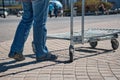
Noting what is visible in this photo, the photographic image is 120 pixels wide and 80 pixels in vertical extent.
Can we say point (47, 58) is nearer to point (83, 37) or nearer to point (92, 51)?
point (83, 37)

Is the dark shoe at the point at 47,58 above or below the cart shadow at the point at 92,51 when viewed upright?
above

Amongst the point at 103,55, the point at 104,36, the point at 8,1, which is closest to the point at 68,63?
the point at 103,55

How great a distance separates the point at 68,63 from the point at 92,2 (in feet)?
161

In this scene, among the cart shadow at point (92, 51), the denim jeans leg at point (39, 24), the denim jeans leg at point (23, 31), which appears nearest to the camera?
the denim jeans leg at point (39, 24)

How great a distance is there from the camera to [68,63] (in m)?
5.44

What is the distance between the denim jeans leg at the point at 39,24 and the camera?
17.3 feet

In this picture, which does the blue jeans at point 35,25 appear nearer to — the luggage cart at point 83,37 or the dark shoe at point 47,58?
the dark shoe at point 47,58

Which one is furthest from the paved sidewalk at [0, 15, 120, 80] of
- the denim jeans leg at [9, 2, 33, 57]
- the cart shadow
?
the denim jeans leg at [9, 2, 33, 57]

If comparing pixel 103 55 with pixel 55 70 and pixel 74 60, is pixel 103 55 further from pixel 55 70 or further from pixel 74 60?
pixel 55 70

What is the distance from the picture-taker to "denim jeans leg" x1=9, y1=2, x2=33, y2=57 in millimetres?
5480

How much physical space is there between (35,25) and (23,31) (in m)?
0.27

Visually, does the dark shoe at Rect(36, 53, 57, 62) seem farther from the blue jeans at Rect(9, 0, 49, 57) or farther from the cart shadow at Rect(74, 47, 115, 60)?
the cart shadow at Rect(74, 47, 115, 60)

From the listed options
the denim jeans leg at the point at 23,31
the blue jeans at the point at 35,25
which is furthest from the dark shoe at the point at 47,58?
the denim jeans leg at the point at 23,31

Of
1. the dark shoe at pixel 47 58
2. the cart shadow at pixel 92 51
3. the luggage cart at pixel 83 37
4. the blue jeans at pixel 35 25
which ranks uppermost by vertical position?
the blue jeans at pixel 35 25
